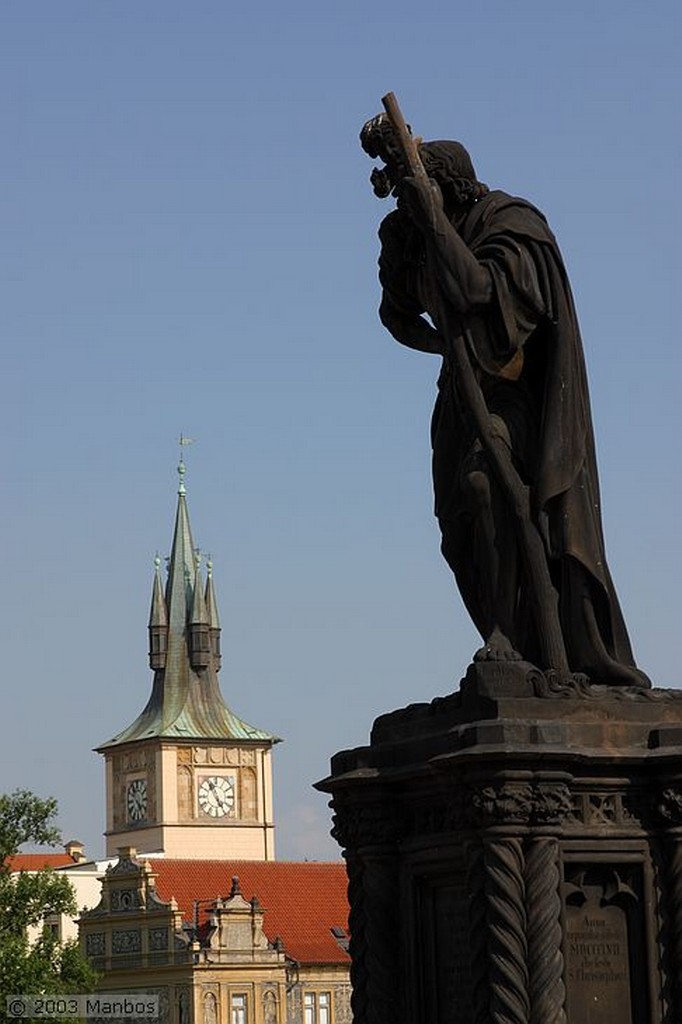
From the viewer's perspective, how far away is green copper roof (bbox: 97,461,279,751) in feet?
398

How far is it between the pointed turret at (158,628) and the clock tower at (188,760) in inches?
2.1

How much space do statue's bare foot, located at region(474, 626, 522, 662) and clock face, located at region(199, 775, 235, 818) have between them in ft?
366

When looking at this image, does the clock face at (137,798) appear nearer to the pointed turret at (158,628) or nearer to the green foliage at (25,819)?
the pointed turret at (158,628)

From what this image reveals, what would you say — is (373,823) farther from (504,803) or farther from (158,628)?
(158,628)

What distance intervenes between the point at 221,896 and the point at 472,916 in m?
77.3

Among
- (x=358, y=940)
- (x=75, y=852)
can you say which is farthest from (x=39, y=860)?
(x=358, y=940)

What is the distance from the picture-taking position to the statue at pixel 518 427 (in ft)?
30.3

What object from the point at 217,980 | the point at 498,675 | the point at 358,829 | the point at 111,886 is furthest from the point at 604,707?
the point at 111,886

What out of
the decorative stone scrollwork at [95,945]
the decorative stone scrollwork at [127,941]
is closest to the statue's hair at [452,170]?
the decorative stone scrollwork at [127,941]

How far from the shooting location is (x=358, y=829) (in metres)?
9.23

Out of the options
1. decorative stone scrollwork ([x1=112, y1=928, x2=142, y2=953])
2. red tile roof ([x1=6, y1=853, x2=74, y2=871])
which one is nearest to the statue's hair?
decorative stone scrollwork ([x1=112, y1=928, x2=142, y2=953])

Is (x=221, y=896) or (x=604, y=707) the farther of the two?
(x=221, y=896)

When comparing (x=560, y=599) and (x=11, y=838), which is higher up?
(x=11, y=838)

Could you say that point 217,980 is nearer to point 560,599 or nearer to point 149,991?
point 149,991
